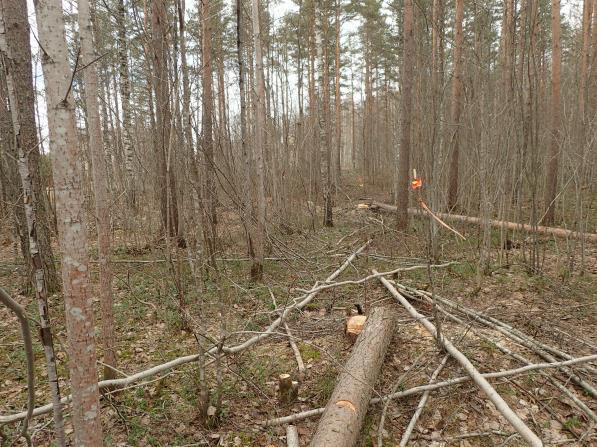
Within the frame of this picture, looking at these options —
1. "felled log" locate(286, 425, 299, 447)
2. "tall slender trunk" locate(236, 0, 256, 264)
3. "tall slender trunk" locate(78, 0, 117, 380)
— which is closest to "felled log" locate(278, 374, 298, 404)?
"felled log" locate(286, 425, 299, 447)

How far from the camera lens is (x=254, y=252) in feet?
19.4

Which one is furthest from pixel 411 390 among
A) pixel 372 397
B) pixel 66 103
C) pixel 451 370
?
pixel 66 103

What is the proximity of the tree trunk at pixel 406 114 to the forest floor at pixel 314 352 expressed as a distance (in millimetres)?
2308

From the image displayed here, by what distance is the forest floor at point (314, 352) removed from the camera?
110 inches

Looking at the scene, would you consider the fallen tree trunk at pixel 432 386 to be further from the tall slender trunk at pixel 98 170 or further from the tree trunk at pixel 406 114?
the tree trunk at pixel 406 114

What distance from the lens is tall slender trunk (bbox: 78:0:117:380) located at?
2.43 metres

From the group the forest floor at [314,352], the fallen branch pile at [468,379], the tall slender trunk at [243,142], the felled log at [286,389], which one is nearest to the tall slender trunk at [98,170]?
the forest floor at [314,352]

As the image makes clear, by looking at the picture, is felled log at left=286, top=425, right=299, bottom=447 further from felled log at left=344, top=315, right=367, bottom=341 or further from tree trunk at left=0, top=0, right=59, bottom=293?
tree trunk at left=0, top=0, right=59, bottom=293

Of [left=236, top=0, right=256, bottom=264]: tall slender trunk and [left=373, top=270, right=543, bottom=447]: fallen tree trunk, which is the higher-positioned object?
[left=236, top=0, right=256, bottom=264]: tall slender trunk

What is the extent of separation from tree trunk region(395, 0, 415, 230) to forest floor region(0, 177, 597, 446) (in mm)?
2308

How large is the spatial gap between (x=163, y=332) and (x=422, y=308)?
323 centimetres

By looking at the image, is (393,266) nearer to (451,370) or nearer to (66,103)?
(451,370)

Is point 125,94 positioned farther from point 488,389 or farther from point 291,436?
point 488,389

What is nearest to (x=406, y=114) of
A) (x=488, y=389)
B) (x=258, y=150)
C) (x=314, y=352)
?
(x=258, y=150)
